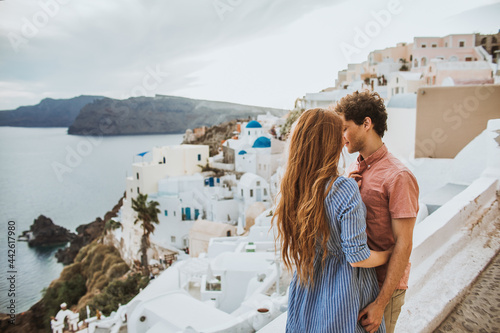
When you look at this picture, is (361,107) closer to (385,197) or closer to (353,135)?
(353,135)

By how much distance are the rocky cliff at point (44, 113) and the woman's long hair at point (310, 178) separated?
67.7ft

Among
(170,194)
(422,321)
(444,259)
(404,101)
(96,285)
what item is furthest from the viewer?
(170,194)

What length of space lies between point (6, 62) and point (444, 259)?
20.6 metres

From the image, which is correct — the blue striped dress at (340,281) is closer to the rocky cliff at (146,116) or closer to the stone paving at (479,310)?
the stone paving at (479,310)

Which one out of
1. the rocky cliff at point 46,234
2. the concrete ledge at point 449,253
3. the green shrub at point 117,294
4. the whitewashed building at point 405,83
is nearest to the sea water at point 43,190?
the rocky cliff at point 46,234

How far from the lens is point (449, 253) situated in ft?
8.52

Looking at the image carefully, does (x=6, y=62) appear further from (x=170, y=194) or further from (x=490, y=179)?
(x=490, y=179)

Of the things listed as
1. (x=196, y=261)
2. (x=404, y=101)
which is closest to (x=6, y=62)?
(x=196, y=261)

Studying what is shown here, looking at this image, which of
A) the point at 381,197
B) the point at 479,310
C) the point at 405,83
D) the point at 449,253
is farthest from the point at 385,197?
the point at 405,83

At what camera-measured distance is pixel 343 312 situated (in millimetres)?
1157

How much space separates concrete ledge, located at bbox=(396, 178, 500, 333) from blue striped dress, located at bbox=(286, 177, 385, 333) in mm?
736

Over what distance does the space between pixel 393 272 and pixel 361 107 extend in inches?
23.3

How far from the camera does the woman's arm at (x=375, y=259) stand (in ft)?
3.75

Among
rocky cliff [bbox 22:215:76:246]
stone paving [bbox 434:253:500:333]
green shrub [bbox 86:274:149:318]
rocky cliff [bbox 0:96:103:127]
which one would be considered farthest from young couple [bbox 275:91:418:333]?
rocky cliff [bbox 22:215:76:246]
